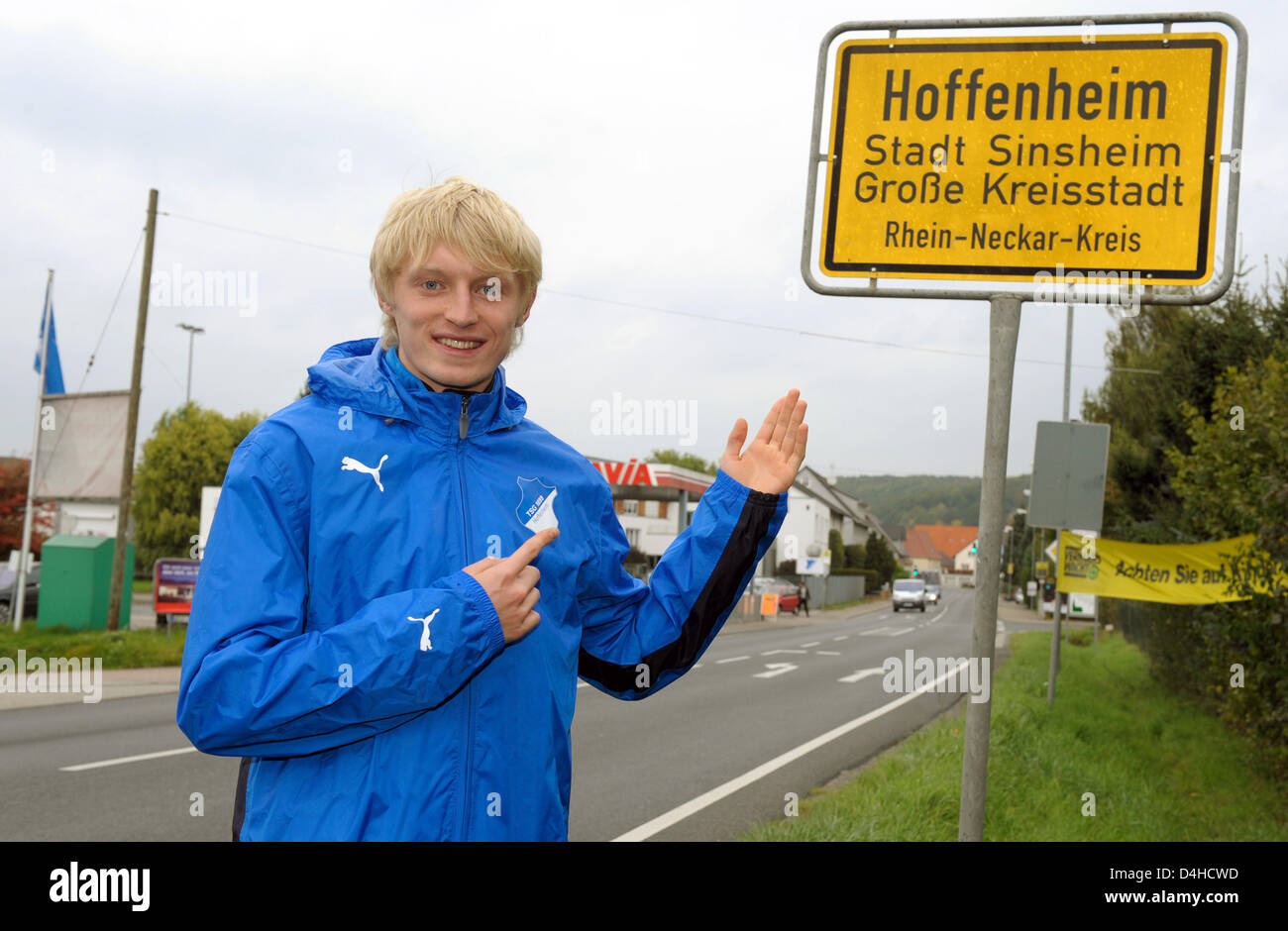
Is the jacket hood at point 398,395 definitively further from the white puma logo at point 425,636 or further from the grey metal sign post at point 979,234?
the grey metal sign post at point 979,234

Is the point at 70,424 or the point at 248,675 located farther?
the point at 70,424

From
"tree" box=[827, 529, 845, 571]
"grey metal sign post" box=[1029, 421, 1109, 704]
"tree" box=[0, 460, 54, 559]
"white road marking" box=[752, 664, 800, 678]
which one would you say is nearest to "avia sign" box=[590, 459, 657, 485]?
"white road marking" box=[752, 664, 800, 678]

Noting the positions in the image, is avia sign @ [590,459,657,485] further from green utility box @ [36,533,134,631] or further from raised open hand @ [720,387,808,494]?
raised open hand @ [720,387,808,494]

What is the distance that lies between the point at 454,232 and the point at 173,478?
4854 centimetres

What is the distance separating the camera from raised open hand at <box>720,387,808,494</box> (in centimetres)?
218

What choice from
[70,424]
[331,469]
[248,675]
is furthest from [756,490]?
[70,424]

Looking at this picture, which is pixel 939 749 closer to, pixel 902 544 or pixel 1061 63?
pixel 1061 63

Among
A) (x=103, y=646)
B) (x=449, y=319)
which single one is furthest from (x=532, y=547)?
(x=103, y=646)

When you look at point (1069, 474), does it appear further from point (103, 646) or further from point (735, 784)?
point (103, 646)

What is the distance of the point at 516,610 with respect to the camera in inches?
63.8

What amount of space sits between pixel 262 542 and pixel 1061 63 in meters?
2.48

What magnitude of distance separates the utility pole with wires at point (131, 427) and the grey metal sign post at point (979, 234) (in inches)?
687

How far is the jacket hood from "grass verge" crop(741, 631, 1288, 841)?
4222 millimetres

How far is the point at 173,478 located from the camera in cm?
4609
